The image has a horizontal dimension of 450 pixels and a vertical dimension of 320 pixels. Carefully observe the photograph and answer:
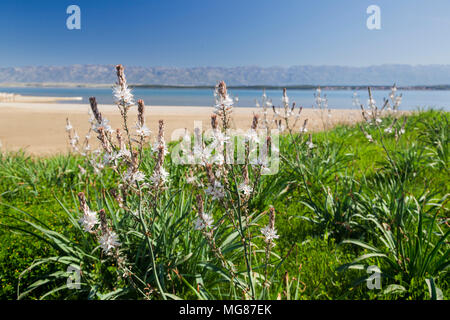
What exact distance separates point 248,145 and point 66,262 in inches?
84.7

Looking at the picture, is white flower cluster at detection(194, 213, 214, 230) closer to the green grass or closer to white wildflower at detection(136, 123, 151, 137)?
the green grass

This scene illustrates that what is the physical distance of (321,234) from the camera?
373cm

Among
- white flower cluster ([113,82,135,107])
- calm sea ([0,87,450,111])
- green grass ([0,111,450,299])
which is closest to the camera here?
white flower cluster ([113,82,135,107])

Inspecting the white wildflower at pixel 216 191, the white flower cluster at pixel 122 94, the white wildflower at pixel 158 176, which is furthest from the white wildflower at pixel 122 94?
the white wildflower at pixel 216 191

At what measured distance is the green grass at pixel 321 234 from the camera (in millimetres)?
2664

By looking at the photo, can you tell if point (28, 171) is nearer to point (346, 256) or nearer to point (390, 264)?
point (346, 256)

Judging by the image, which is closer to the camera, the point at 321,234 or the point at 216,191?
the point at 216,191

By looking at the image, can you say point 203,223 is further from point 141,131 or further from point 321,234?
point 321,234

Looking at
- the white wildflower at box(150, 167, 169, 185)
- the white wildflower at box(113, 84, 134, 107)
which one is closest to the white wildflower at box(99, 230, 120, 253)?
the white wildflower at box(150, 167, 169, 185)

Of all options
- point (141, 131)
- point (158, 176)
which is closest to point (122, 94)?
point (141, 131)

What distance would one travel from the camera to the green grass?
266cm

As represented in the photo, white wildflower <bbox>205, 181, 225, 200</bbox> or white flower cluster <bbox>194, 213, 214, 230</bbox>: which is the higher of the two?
white wildflower <bbox>205, 181, 225, 200</bbox>

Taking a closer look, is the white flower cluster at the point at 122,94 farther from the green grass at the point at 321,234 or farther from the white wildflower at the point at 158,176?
the green grass at the point at 321,234

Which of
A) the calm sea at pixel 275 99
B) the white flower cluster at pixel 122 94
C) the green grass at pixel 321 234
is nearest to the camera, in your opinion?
the white flower cluster at pixel 122 94
